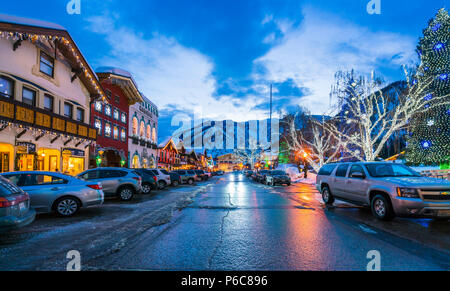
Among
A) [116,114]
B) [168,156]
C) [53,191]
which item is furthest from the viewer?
[168,156]

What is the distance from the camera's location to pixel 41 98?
17.3 meters

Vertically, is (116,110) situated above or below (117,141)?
above

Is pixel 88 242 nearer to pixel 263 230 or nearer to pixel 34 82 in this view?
pixel 263 230

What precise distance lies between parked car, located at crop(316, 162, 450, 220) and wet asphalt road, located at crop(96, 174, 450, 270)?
0.47 metres

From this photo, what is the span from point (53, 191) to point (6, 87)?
431 inches

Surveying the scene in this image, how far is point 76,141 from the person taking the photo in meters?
21.0

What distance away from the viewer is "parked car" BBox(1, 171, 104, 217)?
798 centimetres

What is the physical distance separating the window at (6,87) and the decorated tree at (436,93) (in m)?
27.7

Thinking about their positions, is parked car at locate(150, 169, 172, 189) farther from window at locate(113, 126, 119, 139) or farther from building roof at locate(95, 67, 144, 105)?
building roof at locate(95, 67, 144, 105)

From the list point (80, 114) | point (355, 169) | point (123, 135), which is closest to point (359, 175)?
point (355, 169)

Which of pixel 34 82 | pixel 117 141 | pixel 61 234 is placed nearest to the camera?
pixel 61 234

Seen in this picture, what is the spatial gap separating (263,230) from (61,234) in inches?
188

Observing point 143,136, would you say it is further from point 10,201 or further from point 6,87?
point 10,201
